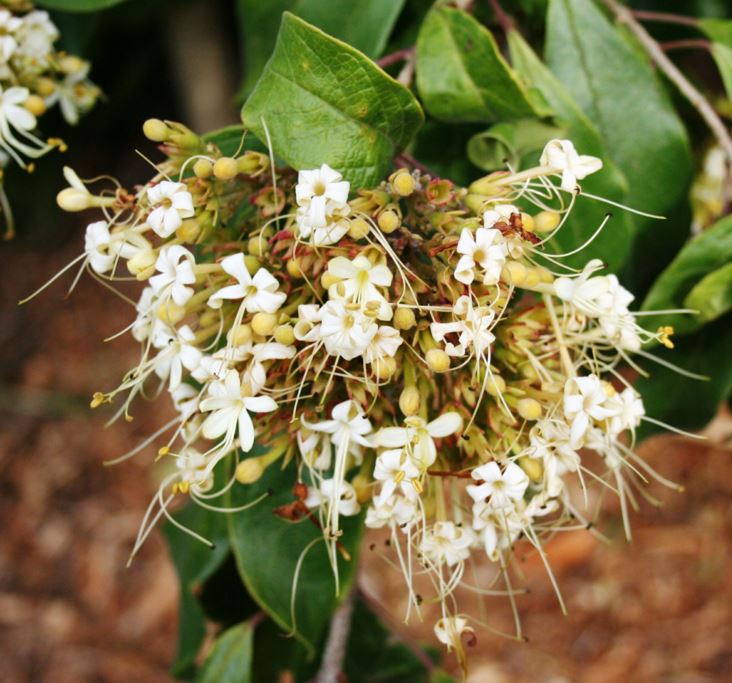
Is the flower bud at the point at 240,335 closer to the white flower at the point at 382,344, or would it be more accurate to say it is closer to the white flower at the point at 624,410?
the white flower at the point at 382,344

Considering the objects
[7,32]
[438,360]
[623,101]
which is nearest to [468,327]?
[438,360]

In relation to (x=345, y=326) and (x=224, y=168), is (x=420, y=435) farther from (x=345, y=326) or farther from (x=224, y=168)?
(x=224, y=168)

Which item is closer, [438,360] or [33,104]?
[438,360]

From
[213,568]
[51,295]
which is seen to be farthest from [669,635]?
[51,295]

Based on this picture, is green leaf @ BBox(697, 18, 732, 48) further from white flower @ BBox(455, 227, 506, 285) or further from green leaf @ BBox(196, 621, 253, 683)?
green leaf @ BBox(196, 621, 253, 683)

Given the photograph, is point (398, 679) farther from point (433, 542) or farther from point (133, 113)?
point (133, 113)
